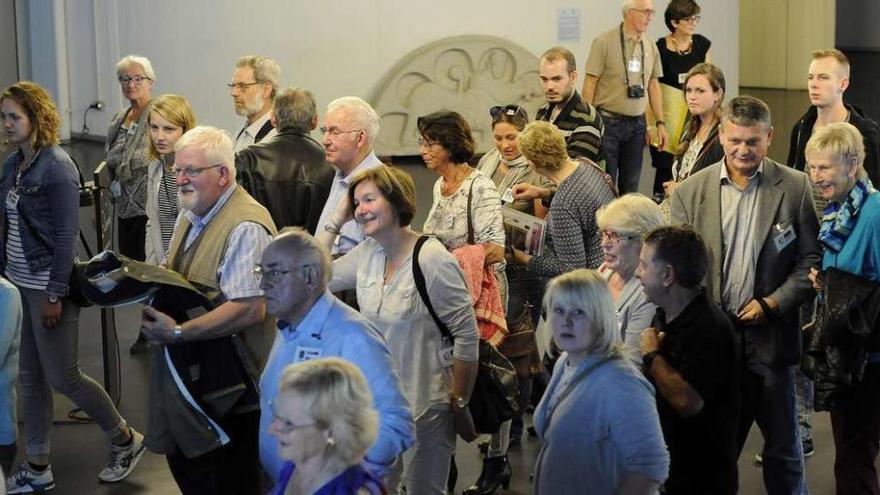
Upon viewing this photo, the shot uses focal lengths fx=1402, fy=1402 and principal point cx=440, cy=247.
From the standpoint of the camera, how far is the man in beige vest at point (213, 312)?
480 cm

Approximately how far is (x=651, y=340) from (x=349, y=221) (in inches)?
69.9

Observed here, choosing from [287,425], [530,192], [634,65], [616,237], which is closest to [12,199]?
[530,192]

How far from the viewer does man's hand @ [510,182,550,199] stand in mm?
6355

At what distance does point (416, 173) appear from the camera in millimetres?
14883

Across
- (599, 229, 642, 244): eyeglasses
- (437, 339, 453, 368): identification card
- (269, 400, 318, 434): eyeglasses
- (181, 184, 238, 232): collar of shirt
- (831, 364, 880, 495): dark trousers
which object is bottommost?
(831, 364, 880, 495): dark trousers

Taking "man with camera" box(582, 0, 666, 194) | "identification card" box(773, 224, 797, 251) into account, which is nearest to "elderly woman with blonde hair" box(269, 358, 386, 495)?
"identification card" box(773, 224, 797, 251)

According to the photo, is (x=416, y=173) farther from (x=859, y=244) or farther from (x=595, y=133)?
(x=859, y=244)

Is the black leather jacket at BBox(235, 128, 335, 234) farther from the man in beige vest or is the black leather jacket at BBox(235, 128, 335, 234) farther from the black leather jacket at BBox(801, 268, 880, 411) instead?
the black leather jacket at BBox(801, 268, 880, 411)

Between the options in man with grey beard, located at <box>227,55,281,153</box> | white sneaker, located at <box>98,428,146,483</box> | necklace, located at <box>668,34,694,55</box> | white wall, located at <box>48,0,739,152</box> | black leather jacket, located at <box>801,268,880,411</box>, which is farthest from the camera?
white wall, located at <box>48,0,739,152</box>

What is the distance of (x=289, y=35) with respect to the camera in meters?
15.2

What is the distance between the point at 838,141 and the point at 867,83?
16492mm

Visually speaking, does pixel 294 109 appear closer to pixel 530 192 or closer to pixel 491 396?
pixel 530 192

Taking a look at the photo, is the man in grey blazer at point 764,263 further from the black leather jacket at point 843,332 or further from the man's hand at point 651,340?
the man's hand at point 651,340

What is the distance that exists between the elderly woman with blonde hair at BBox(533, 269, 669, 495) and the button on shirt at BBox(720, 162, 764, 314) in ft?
4.77
